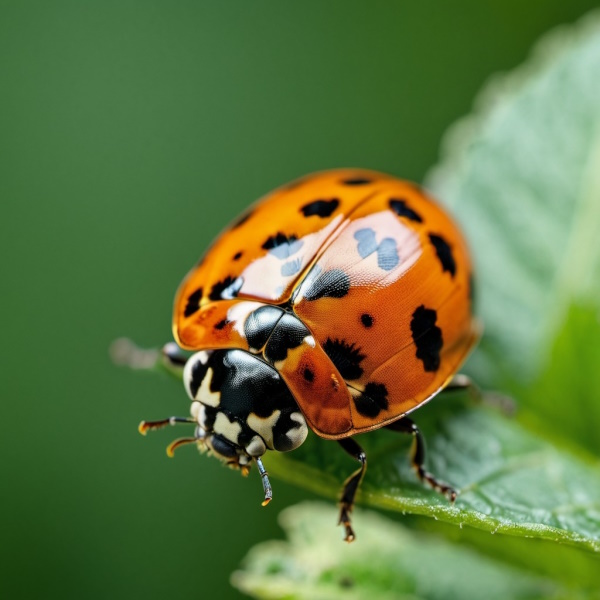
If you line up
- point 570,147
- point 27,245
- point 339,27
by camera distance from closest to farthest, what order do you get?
point 570,147
point 27,245
point 339,27

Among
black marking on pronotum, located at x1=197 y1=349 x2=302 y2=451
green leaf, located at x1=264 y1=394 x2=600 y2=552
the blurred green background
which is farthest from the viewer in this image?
the blurred green background

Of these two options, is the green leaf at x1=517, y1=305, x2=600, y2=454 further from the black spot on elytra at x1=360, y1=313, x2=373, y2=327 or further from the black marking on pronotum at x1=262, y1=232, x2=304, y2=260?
the black marking on pronotum at x1=262, y1=232, x2=304, y2=260

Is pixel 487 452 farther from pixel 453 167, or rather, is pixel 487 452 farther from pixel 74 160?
pixel 74 160

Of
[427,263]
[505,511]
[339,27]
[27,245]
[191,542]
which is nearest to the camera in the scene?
[505,511]

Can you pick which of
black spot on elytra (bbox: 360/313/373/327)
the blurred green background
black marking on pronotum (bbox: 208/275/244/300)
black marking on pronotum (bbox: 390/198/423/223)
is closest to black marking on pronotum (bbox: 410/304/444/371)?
black spot on elytra (bbox: 360/313/373/327)

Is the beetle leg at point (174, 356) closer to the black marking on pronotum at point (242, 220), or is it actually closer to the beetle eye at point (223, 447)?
the beetle eye at point (223, 447)

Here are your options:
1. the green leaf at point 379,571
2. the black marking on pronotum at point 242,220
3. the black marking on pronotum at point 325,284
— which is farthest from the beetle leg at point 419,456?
the black marking on pronotum at point 242,220

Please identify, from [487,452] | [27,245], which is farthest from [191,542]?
[487,452]
